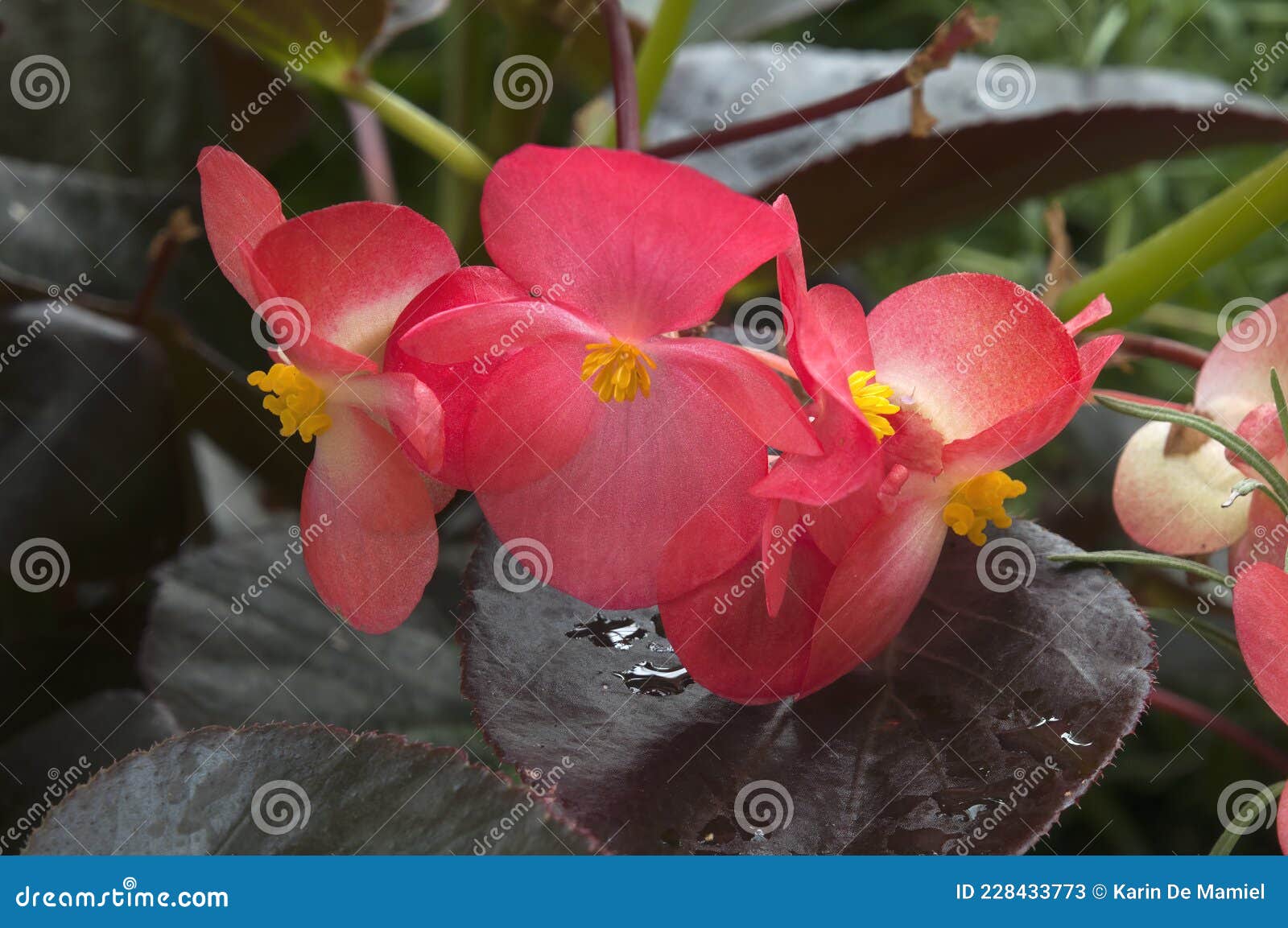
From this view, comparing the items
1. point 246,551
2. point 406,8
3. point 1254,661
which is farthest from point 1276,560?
point 406,8

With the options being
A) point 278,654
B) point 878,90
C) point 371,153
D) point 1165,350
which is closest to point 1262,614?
point 1165,350

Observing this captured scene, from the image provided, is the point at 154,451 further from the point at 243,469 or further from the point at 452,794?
the point at 452,794

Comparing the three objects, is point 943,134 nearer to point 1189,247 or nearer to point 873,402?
point 1189,247

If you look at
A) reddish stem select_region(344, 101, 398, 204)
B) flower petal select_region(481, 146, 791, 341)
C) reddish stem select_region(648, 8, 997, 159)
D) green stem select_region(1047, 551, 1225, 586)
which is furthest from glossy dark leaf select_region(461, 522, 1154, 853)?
reddish stem select_region(344, 101, 398, 204)

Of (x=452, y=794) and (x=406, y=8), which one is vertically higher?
(x=406, y=8)

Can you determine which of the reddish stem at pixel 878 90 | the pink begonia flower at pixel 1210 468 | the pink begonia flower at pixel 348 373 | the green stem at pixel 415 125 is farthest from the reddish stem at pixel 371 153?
the pink begonia flower at pixel 1210 468

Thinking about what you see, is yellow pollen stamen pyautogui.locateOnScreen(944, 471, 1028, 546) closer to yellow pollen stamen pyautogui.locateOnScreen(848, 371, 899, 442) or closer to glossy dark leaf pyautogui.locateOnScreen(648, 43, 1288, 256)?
yellow pollen stamen pyautogui.locateOnScreen(848, 371, 899, 442)

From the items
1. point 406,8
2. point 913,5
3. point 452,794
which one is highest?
point 913,5

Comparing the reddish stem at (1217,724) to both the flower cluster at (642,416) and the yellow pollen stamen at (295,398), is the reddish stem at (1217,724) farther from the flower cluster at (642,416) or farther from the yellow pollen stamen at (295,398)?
the yellow pollen stamen at (295,398)
